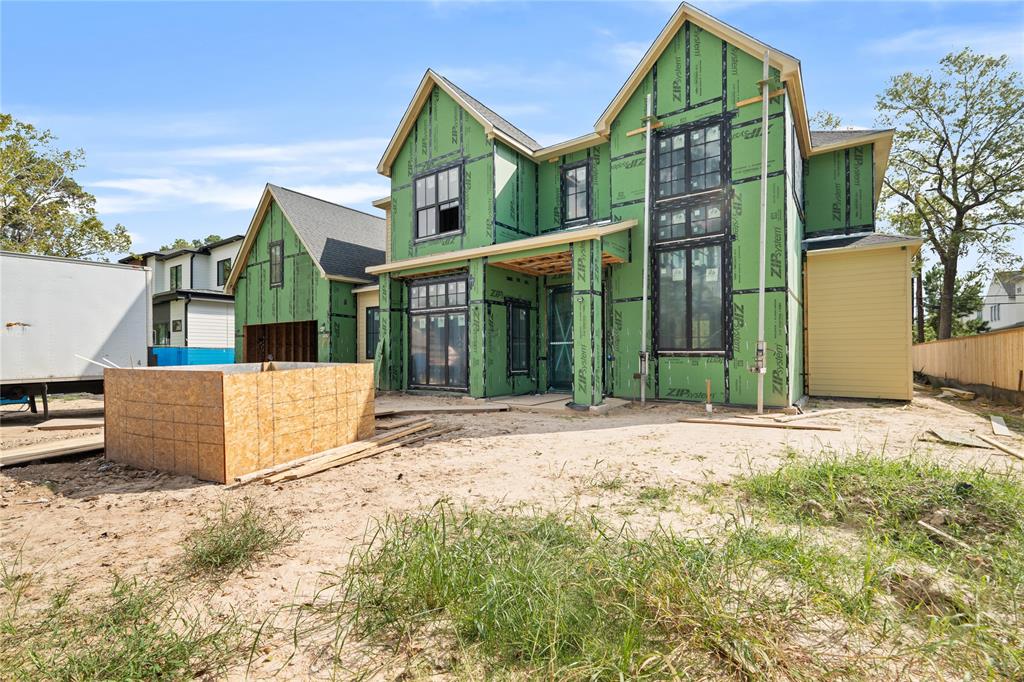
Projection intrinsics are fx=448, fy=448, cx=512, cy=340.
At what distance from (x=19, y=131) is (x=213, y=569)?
29.5m

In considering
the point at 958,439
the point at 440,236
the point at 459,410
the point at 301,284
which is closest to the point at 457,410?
the point at 459,410

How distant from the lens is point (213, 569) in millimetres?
3072

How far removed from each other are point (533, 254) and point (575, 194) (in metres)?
3.34

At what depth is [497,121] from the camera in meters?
14.2

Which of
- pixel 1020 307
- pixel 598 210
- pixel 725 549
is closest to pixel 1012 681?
pixel 725 549

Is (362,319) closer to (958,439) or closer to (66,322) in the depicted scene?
(66,322)

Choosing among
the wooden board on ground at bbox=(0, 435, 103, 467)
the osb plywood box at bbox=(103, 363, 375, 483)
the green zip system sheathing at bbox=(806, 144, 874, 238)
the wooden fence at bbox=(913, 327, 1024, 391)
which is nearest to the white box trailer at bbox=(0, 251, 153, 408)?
the wooden board on ground at bbox=(0, 435, 103, 467)

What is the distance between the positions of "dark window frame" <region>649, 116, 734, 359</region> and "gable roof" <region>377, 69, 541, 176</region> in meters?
4.34

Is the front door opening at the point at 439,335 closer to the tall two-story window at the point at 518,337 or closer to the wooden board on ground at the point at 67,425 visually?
the tall two-story window at the point at 518,337

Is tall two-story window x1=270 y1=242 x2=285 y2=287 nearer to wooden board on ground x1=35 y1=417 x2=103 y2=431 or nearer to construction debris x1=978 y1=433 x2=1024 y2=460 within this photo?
wooden board on ground x1=35 y1=417 x2=103 y2=431

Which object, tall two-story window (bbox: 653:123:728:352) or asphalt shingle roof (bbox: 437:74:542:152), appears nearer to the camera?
tall two-story window (bbox: 653:123:728:352)

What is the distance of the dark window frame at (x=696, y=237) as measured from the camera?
34.8ft

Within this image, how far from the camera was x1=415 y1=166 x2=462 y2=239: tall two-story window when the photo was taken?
46.2 ft

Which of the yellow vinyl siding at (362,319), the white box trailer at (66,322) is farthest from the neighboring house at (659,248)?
the white box trailer at (66,322)
